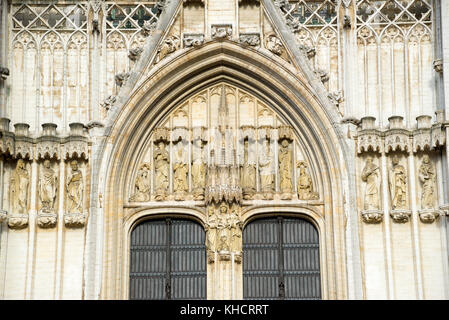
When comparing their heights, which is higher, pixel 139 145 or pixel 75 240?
pixel 139 145

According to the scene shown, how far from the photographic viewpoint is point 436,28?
24641 mm

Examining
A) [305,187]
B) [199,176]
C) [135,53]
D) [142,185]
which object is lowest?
[305,187]

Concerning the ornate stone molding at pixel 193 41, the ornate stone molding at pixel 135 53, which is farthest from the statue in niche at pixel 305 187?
the ornate stone molding at pixel 135 53

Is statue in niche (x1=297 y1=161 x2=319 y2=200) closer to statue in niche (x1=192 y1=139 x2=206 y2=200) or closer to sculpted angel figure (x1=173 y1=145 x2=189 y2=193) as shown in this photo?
statue in niche (x1=192 y1=139 x2=206 y2=200)

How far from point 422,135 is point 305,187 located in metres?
2.80

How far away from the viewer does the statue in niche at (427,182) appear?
941 inches

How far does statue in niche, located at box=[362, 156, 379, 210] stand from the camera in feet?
78.5

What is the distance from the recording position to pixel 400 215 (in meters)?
23.8

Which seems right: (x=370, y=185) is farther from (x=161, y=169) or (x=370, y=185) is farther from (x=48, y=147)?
(x=48, y=147)

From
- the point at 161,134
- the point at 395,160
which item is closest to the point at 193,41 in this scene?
the point at 161,134

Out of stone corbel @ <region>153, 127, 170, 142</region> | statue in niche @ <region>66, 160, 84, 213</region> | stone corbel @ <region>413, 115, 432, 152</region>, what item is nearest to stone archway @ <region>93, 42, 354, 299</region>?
stone corbel @ <region>153, 127, 170, 142</region>

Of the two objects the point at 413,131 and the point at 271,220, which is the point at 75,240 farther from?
the point at 413,131
